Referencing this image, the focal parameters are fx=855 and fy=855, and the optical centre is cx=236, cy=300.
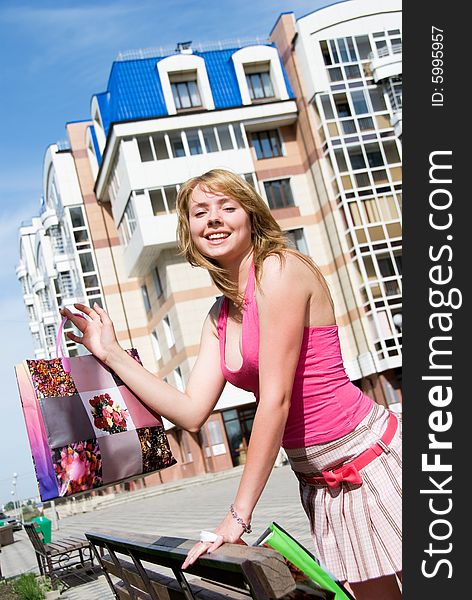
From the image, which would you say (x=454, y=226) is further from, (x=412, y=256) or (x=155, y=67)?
(x=155, y=67)

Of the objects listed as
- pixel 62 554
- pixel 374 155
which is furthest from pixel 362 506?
pixel 374 155

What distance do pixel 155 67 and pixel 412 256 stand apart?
4229cm

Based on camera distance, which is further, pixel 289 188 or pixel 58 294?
pixel 58 294

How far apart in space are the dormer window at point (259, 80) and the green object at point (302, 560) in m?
42.5

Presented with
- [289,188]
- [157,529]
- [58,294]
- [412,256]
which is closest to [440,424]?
[412,256]

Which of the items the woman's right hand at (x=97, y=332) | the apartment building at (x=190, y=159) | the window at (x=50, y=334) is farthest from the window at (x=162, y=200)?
the woman's right hand at (x=97, y=332)

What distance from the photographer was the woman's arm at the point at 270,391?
95.7 inches

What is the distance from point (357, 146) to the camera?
4022 cm

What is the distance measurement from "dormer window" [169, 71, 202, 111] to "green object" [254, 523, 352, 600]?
41.4m

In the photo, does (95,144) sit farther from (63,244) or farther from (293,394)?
(293,394)

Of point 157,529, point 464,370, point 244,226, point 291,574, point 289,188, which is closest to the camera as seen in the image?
point 464,370

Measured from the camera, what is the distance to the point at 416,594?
209 centimetres

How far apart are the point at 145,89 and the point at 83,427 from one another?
1597 inches

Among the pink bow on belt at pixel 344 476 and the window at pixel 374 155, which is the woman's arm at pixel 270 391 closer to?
the pink bow on belt at pixel 344 476
